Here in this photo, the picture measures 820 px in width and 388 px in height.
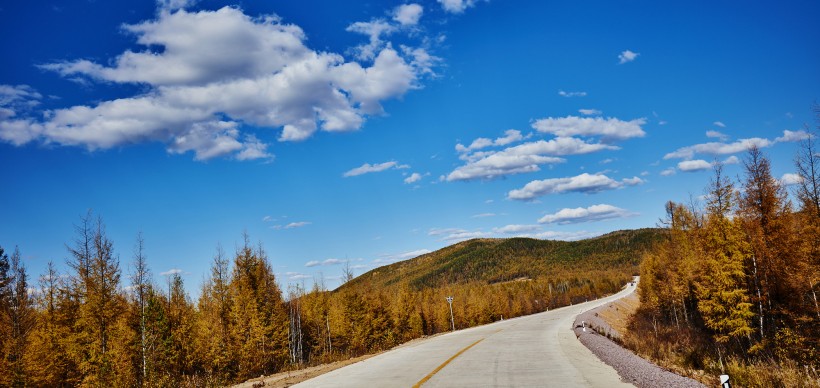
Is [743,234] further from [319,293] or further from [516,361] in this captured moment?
[319,293]

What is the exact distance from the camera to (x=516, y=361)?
45.2ft

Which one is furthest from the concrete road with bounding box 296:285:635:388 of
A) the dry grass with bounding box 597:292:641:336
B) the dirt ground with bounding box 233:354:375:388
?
the dry grass with bounding box 597:292:641:336

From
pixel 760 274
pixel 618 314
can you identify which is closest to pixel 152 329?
pixel 760 274

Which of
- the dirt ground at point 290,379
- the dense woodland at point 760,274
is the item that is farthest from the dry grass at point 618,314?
the dirt ground at point 290,379

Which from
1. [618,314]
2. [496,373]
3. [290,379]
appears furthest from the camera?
[618,314]

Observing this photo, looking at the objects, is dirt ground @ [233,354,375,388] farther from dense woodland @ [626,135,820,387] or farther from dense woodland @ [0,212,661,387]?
dense woodland @ [626,135,820,387]

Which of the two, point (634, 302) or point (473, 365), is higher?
point (473, 365)

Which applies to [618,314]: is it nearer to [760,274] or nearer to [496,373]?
[760,274]

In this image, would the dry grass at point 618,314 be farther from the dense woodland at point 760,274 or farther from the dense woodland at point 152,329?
the dense woodland at point 152,329

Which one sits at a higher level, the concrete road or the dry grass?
the concrete road

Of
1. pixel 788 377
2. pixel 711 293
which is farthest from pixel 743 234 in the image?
pixel 788 377

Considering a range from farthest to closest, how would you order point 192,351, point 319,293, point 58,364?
point 319,293
point 192,351
point 58,364

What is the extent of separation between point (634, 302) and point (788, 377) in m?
82.1

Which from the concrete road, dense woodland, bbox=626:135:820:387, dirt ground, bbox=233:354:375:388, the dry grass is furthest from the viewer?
the dry grass
